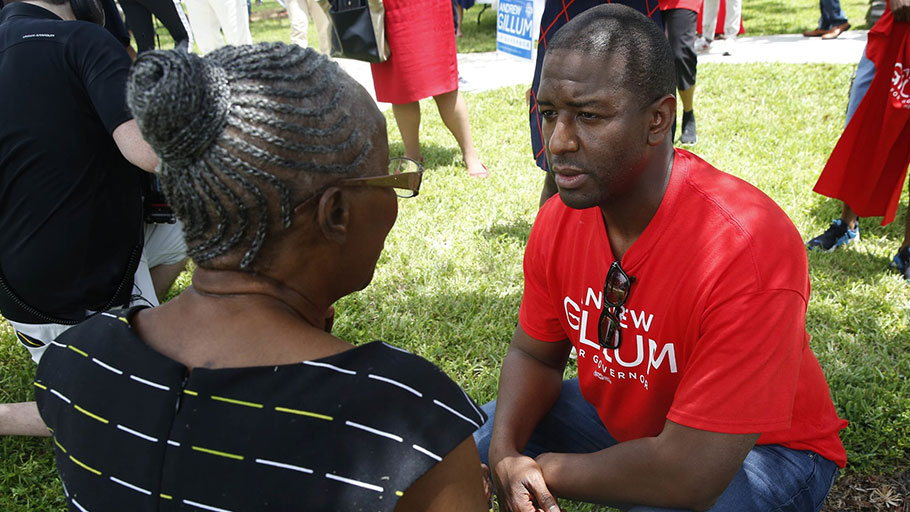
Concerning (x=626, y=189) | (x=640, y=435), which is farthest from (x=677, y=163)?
(x=640, y=435)

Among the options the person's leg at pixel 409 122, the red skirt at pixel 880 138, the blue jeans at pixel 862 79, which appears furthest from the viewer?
the person's leg at pixel 409 122

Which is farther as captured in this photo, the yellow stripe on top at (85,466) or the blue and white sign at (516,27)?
the blue and white sign at (516,27)

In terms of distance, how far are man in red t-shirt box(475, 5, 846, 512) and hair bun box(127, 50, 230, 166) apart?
3.36 feet

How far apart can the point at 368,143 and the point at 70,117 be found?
1.87 m

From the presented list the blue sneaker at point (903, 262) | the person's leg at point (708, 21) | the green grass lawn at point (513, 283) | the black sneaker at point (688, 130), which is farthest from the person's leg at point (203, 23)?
the blue sneaker at point (903, 262)

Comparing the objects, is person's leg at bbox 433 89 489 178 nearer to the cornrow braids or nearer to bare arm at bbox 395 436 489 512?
the cornrow braids

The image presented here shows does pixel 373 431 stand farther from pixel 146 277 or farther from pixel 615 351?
pixel 146 277

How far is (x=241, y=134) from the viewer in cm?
122

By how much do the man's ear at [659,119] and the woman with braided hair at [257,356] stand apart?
867 mm

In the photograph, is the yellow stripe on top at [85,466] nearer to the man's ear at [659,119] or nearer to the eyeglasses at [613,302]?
the eyeglasses at [613,302]

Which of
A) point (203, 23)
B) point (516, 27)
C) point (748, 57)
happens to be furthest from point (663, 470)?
point (748, 57)

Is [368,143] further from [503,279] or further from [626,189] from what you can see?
[503,279]

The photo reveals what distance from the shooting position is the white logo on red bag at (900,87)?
3.86 meters

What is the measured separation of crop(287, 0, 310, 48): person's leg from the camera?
10.2 metres
